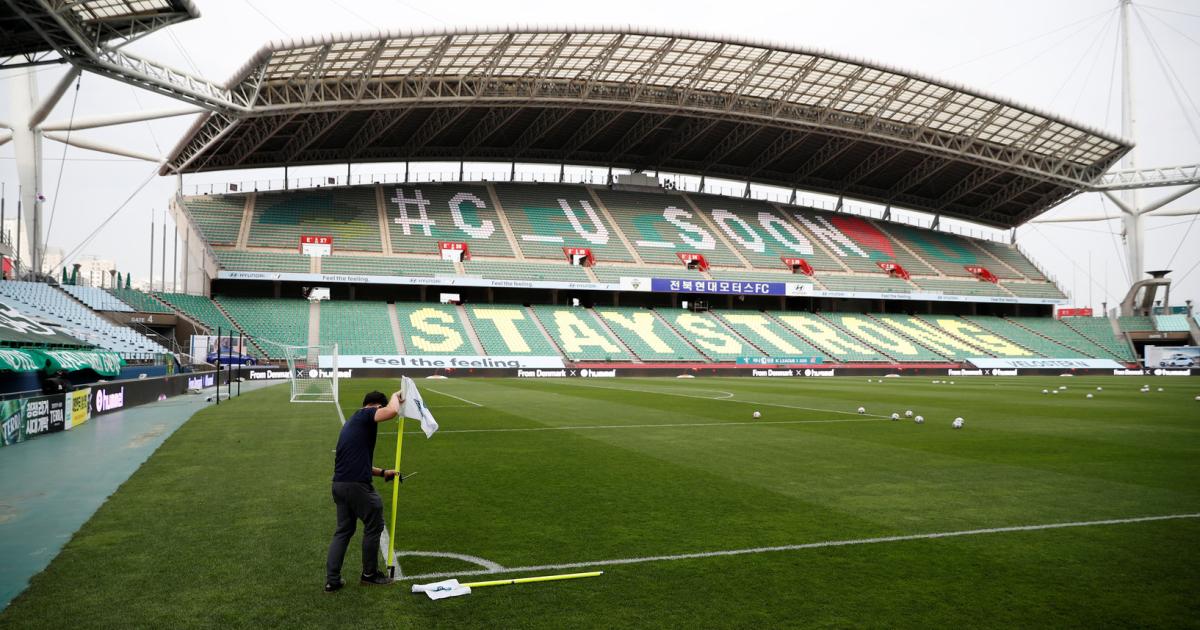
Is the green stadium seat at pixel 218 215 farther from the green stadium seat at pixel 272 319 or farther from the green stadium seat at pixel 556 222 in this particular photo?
the green stadium seat at pixel 556 222

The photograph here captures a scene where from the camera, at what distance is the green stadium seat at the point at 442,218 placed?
58469 millimetres

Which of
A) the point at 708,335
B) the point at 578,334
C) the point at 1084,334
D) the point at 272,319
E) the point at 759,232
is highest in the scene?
the point at 759,232

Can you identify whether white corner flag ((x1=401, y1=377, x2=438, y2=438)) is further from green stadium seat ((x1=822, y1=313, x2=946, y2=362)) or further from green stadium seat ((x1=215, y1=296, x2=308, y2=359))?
green stadium seat ((x1=822, y1=313, x2=946, y2=362))

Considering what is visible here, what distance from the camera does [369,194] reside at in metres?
62.1

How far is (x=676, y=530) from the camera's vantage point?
804 cm

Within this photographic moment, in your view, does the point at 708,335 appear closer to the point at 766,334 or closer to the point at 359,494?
the point at 766,334

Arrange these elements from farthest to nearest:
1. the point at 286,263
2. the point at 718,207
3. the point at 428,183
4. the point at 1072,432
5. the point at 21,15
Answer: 1. the point at 718,207
2. the point at 428,183
3. the point at 286,263
4. the point at 21,15
5. the point at 1072,432

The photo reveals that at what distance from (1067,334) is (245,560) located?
75779 mm

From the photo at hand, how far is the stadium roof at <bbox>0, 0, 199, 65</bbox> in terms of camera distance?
23422 mm

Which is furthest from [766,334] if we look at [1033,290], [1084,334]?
[1084,334]

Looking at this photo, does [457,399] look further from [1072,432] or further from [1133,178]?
[1133,178]

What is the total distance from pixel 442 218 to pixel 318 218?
9.63 m

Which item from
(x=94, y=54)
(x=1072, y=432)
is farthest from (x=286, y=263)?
(x=1072, y=432)

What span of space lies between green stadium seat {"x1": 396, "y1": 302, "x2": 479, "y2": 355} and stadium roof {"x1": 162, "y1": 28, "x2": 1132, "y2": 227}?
43.5 feet
